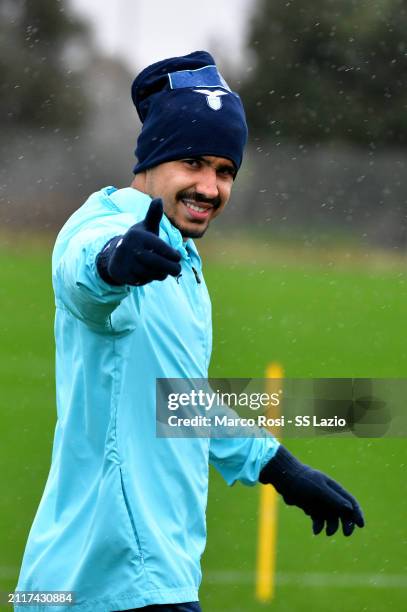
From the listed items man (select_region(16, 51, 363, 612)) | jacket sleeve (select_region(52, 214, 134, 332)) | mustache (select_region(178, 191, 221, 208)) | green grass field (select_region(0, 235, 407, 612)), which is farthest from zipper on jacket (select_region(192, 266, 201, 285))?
green grass field (select_region(0, 235, 407, 612))

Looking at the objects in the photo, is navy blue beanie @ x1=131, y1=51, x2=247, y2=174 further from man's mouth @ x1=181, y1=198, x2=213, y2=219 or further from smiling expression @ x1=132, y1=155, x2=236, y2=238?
man's mouth @ x1=181, y1=198, x2=213, y2=219

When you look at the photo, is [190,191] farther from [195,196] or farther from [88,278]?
[88,278]

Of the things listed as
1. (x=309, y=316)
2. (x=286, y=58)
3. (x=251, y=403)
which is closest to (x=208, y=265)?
(x=309, y=316)

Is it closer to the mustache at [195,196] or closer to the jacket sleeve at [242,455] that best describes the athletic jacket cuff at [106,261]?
the mustache at [195,196]

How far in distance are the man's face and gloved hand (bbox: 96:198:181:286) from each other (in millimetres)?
579

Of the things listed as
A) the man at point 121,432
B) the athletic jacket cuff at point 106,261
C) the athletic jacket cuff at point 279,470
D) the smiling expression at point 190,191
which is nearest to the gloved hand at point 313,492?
the athletic jacket cuff at point 279,470

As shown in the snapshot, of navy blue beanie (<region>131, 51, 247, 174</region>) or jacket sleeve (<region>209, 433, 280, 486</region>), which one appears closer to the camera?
navy blue beanie (<region>131, 51, 247, 174</region>)

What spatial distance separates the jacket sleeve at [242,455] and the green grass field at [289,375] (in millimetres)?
2333

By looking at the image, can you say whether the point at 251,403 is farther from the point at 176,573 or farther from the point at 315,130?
the point at 315,130

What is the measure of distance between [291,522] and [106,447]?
16.9 feet

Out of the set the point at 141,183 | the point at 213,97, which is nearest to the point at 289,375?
the point at 213,97

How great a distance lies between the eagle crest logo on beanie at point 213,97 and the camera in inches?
125

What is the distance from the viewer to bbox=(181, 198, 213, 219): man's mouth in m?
2.94

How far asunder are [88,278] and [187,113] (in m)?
0.83
